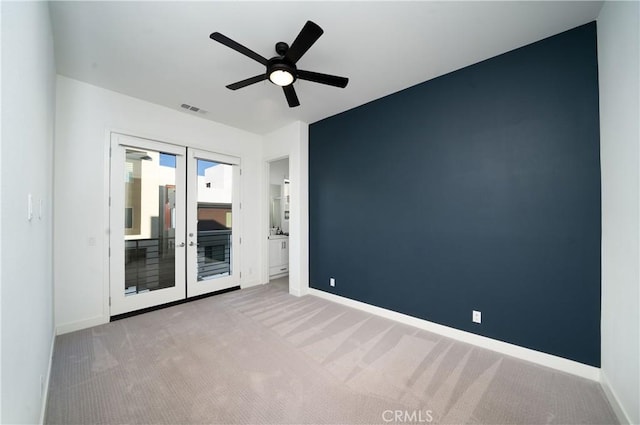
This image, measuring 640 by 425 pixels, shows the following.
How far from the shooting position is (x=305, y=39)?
1819mm

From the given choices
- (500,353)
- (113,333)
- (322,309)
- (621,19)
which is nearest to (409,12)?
(621,19)

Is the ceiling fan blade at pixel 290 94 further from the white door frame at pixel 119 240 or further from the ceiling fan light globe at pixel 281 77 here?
the white door frame at pixel 119 240

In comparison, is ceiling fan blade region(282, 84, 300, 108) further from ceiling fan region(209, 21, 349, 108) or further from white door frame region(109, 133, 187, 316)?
white door frame region(109, 133, 187, 316)

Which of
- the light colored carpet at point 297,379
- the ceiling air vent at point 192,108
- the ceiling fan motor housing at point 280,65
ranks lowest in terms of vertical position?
the light colored carpet at point 297,379

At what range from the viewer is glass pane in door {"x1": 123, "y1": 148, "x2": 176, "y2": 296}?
3342 mm

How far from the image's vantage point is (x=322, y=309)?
3.55 m

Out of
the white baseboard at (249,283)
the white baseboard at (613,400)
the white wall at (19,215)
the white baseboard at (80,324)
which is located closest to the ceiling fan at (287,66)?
the white wall at (19,215)

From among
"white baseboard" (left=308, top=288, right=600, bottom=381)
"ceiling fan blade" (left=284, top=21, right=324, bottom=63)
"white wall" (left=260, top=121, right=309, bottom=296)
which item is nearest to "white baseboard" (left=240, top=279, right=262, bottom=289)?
"white wall" (left=260, top=121, right=309, bottom=296)

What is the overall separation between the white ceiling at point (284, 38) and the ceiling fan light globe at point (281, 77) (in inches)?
14.1

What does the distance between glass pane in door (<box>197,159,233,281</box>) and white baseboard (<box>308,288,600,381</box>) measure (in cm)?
251

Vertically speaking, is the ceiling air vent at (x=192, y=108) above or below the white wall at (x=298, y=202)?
above

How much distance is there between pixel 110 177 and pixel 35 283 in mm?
2042

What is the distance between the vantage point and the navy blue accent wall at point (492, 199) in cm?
211

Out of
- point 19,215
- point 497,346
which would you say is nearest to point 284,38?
point 19,215
